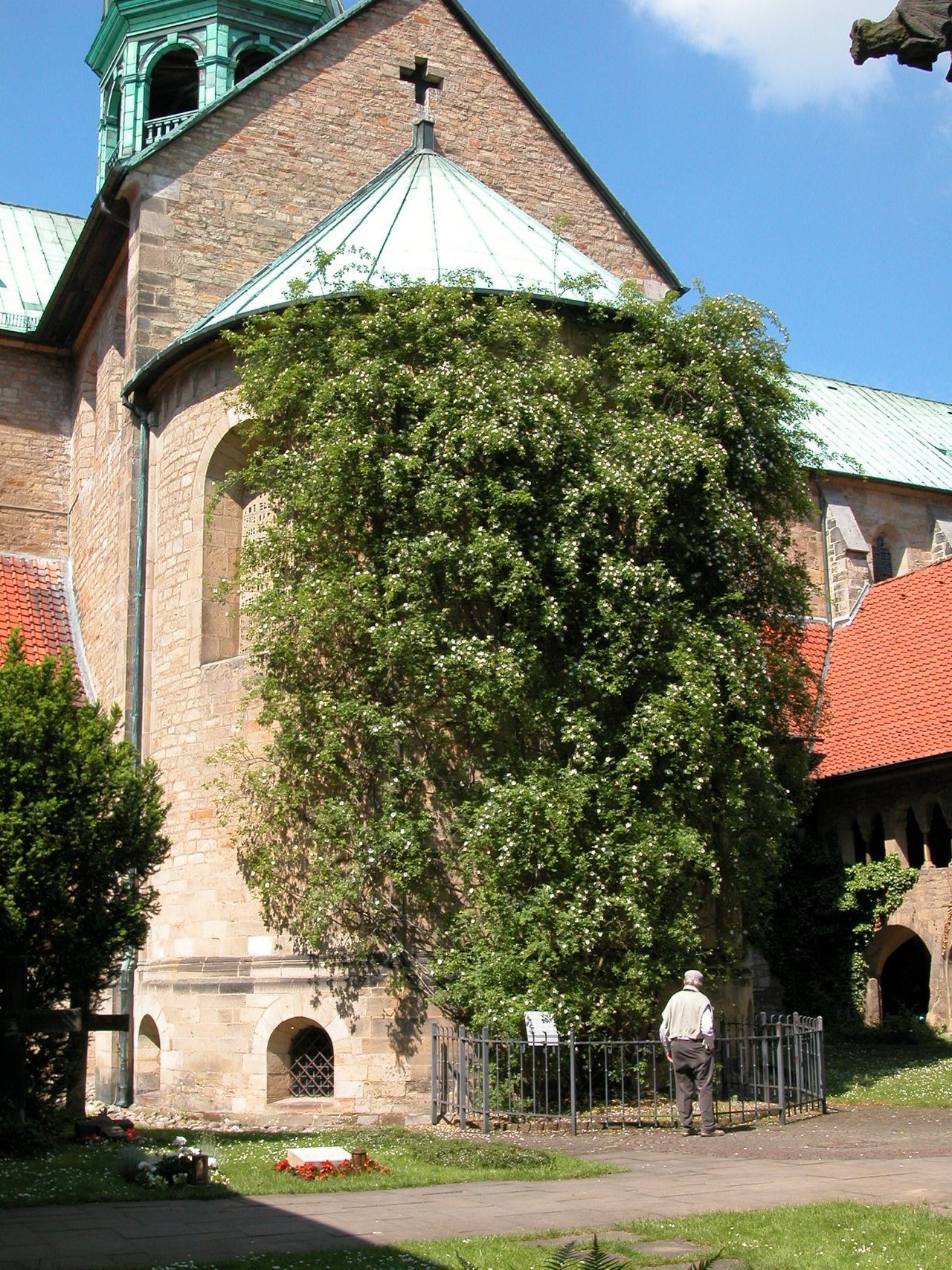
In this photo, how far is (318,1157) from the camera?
9.80m

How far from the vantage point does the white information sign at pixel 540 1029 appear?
12977 millimetres

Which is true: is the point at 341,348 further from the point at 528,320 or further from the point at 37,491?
the point at 37,491

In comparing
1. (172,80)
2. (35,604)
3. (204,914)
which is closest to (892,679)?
(204,914)

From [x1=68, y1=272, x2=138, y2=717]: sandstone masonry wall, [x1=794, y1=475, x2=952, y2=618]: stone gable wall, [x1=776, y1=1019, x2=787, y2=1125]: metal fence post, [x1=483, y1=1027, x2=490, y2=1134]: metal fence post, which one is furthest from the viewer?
[x1=794, y1=475, x2=952, y2=618]: stone gable wall

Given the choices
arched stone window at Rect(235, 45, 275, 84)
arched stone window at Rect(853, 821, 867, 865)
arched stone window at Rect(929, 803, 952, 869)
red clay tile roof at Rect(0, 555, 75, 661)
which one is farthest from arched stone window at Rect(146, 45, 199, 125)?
arched stone window at Rect(929, 803, 952, 869)

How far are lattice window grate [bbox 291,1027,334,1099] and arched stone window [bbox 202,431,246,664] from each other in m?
4.49

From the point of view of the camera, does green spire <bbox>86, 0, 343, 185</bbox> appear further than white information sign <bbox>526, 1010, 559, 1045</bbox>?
Yes

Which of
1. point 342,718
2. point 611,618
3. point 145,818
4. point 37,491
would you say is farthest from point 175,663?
point 37,491

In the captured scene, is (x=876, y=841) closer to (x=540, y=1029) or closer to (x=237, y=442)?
(x=540, y=1029)

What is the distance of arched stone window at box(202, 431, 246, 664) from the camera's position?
1711cm

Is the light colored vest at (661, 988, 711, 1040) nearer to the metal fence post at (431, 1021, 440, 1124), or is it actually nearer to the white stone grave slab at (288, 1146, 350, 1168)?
the metal fence post at (431, 1021, 440, 1124)

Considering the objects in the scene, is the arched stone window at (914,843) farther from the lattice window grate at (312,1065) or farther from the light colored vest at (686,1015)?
the lattice window grate at (312,1065)

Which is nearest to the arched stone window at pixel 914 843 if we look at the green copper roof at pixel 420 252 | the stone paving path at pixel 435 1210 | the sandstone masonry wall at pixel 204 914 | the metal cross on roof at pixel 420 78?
the green copper roof at pixel 420 252

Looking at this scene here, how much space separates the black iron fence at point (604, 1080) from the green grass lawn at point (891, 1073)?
1.46 meters
